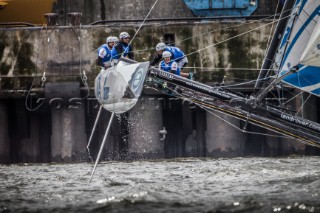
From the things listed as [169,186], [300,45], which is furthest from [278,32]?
[169,186]

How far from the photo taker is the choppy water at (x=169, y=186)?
56.6ft

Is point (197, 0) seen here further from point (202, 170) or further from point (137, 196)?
point (137, 196)

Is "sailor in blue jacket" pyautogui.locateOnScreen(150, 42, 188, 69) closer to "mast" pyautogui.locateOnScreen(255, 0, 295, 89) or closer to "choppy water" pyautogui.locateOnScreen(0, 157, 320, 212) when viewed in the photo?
"choppy water" pyautogui.locateOnScreen(0, 157, 320, 212)

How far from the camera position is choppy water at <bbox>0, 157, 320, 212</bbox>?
17.2m

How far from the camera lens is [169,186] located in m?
19.8

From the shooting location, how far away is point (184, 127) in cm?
2683

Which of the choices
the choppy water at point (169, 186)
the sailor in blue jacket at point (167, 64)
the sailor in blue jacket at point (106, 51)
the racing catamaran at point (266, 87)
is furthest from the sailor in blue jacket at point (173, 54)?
the racing catamaran at point (266, 87)

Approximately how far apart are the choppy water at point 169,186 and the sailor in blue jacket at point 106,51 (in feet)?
8.21

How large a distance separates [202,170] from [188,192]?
4024 mm

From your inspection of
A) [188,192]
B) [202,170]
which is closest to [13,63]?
[202,170]

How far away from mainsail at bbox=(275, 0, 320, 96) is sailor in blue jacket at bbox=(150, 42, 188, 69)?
150 inches

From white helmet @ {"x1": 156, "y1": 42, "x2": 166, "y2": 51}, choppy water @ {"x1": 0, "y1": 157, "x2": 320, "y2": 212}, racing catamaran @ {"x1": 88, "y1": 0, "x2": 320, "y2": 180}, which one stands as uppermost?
white helmet @ {"x1": 156, "y1": 42, "x2": 166, "y2": 51}

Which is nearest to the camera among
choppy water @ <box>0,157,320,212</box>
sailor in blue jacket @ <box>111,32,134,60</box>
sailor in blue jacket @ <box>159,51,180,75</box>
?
choppy water @ <box>0,157,320,212</box>

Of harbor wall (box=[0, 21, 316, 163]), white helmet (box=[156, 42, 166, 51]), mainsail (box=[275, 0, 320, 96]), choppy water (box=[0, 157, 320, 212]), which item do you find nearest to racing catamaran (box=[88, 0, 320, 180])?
mainsail (box=[275, 0, 320, 96])
